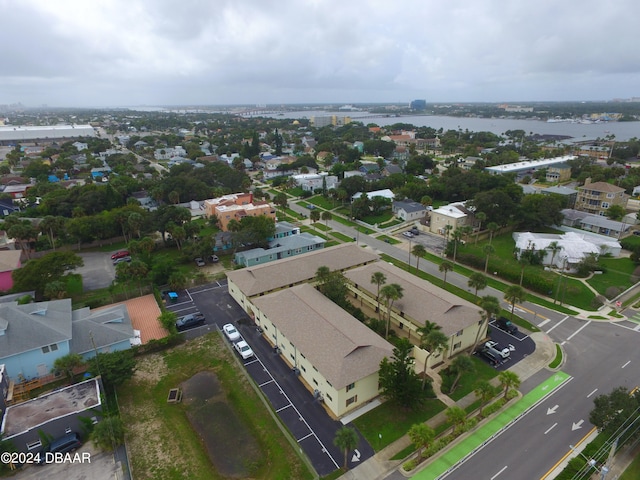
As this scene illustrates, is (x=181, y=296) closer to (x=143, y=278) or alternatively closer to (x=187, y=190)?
(x=143, y=278)

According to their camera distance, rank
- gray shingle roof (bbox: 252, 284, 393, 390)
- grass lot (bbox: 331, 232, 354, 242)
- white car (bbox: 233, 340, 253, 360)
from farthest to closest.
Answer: grass lot (bbox: 331, 232, 354, 242) < white car (bbox: 233, 340, 253, 360) < gray shingle roof (bbox: 252, 284, 393, 390)

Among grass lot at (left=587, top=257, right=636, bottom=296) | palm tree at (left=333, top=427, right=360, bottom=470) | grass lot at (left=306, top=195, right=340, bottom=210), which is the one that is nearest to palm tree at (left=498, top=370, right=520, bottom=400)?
palm tree at (left=333, top=427, right=360, bottom=470)

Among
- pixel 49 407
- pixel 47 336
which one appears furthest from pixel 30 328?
pixel 49 407

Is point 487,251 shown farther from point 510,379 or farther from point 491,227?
point 510,379

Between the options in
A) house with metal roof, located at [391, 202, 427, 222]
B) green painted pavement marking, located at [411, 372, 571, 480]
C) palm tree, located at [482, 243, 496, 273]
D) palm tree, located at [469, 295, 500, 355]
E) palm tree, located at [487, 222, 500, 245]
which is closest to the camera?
green painted pavement marking, located at [411, 372, 571, 480]

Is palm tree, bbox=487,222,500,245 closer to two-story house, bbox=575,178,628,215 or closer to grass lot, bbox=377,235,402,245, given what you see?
grass lot, bbox=377,235,402,245

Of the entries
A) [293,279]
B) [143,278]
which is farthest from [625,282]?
[143,278]

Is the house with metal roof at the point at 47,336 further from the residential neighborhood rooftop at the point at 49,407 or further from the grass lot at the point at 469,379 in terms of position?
the grass lot at the point at 469,379

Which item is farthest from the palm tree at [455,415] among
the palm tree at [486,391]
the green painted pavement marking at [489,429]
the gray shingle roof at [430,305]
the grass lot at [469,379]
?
the gray shingle roof at [430,305]
